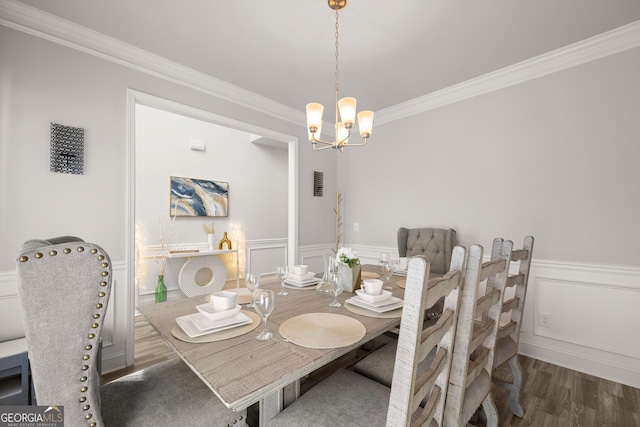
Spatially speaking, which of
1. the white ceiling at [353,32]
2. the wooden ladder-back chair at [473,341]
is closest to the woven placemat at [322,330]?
the wooden ladder-back chair at [473,341]

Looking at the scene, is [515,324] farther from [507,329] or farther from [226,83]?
[226,83]

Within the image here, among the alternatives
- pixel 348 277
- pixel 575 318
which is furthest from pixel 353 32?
pixel 575 318

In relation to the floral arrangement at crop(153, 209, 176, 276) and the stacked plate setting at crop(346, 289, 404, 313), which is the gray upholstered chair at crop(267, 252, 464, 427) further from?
the floral arrangement at crop(153, 209, 176, 276)

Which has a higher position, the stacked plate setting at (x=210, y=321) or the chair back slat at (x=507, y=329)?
the stacked plate setting at (x=210, y=321)

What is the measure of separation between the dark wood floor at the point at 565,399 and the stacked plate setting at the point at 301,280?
140cm

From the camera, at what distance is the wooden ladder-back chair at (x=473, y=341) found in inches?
41.7

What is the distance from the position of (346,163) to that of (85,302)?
3686 millimetres

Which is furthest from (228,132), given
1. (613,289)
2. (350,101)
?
(613,289)

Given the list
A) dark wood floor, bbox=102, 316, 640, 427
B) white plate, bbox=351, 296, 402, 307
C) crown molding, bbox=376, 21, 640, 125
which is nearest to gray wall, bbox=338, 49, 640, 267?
crown molding, bbox=376, 21, 640, 125

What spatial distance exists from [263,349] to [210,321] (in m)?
0.32

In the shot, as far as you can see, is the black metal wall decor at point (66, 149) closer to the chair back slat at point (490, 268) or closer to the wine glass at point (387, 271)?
the wine glass at point (387, 271)

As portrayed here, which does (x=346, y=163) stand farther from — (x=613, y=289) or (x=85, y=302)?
(x=85, y=302)

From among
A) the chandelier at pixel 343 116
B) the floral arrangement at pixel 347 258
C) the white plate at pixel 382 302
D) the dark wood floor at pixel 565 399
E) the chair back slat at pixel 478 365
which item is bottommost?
the dark wood floor at pixel 565 399

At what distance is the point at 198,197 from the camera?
4.43 m
